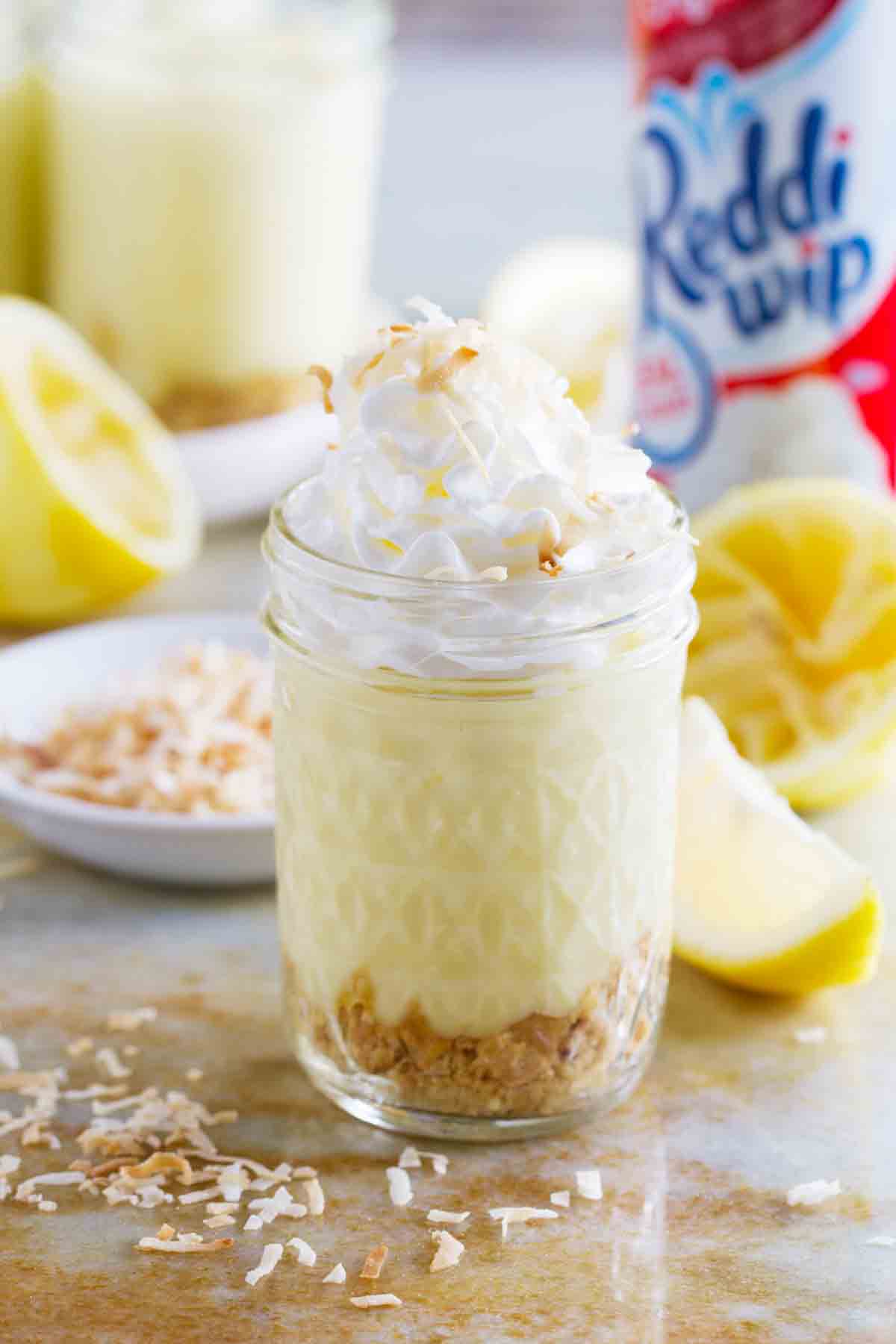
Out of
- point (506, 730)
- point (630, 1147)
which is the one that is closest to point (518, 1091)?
point (630, 1147)

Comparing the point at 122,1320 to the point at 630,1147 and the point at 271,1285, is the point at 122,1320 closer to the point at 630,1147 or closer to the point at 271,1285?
the point at 271,1285

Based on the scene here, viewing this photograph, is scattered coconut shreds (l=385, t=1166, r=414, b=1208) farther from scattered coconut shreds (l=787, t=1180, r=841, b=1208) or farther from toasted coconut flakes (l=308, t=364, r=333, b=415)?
toasted coconut flakes (l=308, t=364, r=333, b=415)

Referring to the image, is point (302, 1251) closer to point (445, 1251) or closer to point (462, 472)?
point (445, 1251)

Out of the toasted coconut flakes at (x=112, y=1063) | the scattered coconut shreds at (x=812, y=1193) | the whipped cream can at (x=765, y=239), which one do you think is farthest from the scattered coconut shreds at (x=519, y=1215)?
the whipped cream can at (x=765, y=239)

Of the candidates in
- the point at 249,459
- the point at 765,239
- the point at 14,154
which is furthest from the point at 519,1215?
the point at 14,154

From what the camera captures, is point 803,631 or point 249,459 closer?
point 803,631

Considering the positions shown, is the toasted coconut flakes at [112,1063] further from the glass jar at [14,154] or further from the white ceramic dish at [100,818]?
the glass jar at [14,154]

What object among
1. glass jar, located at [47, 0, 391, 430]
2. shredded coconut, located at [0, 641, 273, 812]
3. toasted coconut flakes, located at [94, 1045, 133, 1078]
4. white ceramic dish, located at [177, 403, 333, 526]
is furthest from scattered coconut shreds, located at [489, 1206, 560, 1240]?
glass jar, located at [47, 0, 391, 430]
